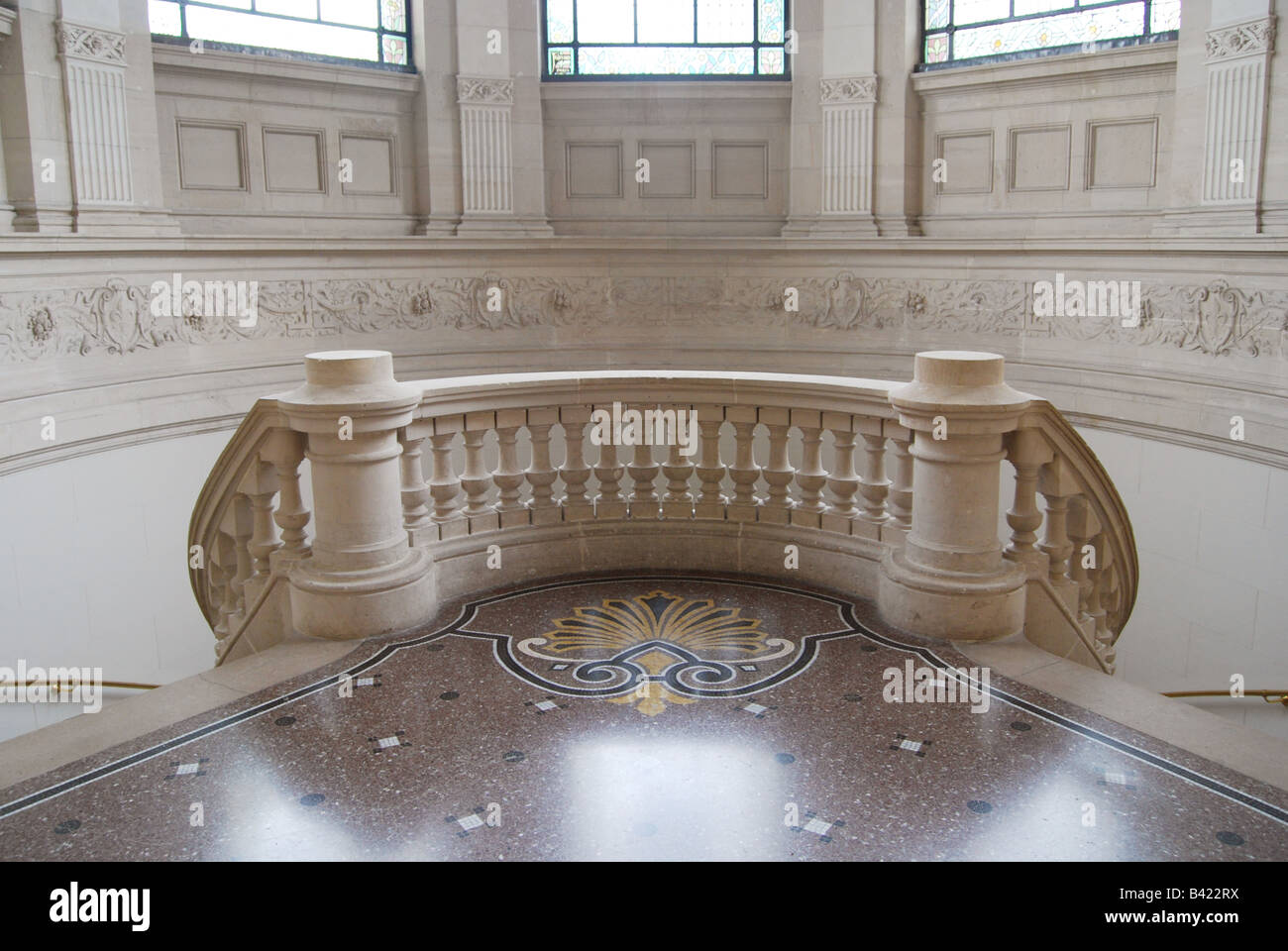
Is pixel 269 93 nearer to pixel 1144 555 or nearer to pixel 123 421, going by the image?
pixel 123 421

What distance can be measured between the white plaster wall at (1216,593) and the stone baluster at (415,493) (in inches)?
227

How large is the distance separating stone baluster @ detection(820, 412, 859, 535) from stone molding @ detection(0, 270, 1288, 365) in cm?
606

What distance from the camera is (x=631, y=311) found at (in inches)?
496

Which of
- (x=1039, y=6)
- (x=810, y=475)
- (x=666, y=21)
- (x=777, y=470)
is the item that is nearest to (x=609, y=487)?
(x=777, y=470)

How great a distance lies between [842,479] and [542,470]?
4.66ft

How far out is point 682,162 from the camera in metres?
13.3

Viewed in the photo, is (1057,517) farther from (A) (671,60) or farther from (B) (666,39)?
(B) (666,39)

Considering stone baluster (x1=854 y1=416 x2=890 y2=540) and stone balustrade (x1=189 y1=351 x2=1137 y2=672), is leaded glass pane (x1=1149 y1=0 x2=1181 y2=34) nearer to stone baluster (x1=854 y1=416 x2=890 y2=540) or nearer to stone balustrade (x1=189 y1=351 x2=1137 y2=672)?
stone balustrade (x1=189 y1=351 x2=1137 y2=672)

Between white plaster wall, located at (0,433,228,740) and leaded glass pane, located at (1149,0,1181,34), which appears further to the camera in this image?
leaded glass pane, located at (1149,0,1181,34)

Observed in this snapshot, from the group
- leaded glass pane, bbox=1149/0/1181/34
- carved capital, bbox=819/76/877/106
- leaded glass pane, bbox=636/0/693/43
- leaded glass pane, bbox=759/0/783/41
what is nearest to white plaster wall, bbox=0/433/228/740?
leaded glass pane, bbox=636/0/693/43

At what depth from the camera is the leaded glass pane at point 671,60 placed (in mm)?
13297

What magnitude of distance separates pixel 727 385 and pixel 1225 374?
6.55 m

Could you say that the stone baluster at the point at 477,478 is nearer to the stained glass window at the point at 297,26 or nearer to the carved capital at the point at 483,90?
the stained glass window at the point at 297,26

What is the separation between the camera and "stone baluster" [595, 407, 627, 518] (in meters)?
5.28
